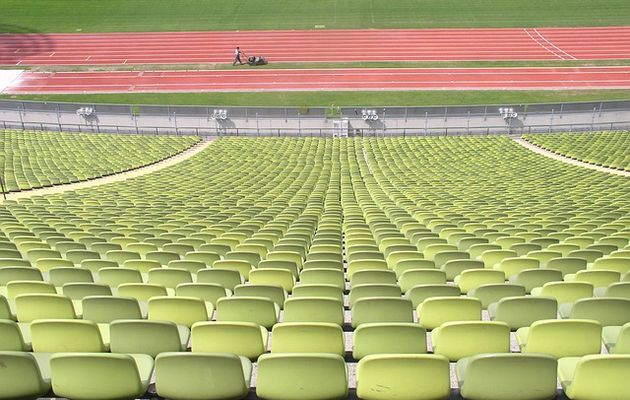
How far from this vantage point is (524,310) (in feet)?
12.6

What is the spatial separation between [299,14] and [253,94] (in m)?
19.3

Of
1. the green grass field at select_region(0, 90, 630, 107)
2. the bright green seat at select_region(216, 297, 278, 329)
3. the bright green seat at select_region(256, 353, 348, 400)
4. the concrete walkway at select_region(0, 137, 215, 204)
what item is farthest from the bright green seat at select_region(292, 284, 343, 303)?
the green grass field at select_region(0, 90, 630, 107)

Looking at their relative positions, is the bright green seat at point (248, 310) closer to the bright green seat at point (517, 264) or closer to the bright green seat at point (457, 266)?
the bright green seat at point (457, 266)

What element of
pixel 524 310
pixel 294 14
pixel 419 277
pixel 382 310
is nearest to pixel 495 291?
pixel 524 310

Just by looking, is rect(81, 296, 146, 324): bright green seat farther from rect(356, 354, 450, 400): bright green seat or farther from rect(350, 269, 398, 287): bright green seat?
rect(350, 269, 398, 287): bright green seat

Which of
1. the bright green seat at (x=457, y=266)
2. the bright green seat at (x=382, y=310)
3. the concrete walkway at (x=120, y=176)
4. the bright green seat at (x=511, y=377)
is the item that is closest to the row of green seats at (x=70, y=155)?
the concrete walkway at (x=120, y=176)

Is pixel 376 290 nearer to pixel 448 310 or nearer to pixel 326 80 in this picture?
pixel 448 310

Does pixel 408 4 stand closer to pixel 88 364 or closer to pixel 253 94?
pixel 253 94

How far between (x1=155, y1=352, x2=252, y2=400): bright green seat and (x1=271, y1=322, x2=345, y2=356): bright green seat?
0.37m

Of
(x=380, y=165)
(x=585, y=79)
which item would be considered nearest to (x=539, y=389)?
(x=380, y=165)

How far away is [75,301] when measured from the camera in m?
4.34

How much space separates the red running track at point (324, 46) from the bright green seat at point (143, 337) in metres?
36.1

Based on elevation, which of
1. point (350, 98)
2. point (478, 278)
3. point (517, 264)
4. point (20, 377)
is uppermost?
point (350, 98)

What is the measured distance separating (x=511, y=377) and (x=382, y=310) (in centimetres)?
128
